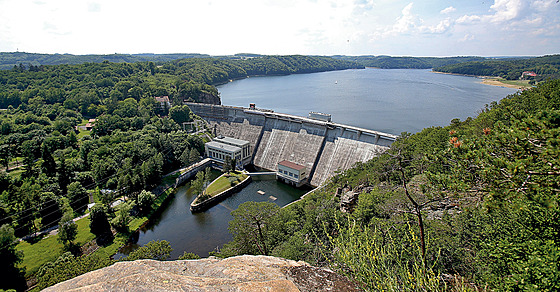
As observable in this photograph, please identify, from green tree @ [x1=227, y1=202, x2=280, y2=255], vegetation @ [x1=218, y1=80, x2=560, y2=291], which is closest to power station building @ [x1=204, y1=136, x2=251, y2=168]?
green tree @ [x1=227, y1=202, x2=280, y2=255]

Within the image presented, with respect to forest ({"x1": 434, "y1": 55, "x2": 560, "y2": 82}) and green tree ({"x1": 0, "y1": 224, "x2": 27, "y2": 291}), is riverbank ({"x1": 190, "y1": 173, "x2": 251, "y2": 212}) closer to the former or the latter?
green tree ({"x1": 0, "y1": 224, "x2": 27, "y2": 291})

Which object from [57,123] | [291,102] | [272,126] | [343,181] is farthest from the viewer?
[291,102]

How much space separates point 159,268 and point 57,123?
2135 inches

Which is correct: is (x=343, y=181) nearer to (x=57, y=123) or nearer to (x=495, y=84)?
(x=57, y=123)

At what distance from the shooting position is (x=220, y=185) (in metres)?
33.4

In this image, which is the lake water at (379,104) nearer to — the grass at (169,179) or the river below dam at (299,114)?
the river below dam at (299,114)

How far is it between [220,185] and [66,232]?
15.3 metres

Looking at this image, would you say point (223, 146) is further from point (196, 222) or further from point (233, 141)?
point (196, 222)

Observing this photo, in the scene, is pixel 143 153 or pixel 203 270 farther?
pixel 143 153

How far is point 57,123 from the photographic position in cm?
4628

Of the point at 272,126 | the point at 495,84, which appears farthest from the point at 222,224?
the point at 495,84

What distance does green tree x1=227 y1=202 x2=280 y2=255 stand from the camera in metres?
17.0

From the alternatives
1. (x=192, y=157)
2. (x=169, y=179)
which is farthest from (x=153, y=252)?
(x=192, y=157)

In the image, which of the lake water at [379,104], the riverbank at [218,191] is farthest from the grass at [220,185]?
the lake water at [379,104]
